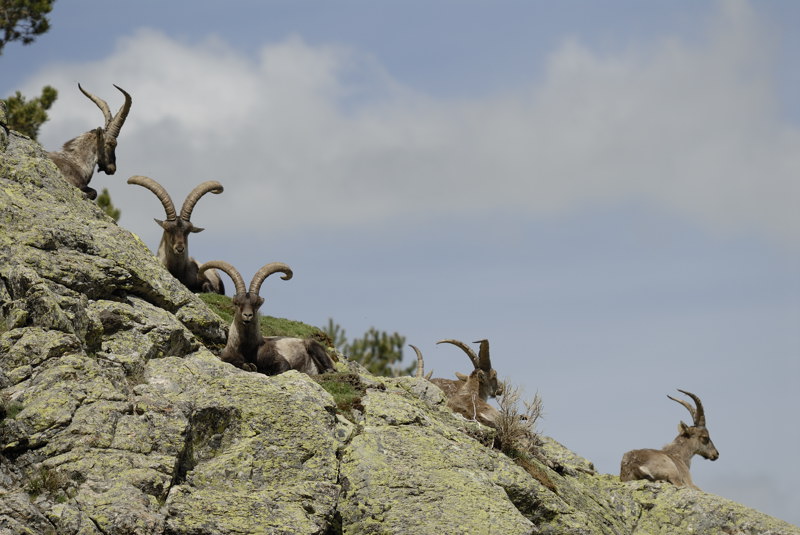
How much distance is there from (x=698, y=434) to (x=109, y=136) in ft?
46.9

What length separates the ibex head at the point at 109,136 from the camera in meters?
22.0

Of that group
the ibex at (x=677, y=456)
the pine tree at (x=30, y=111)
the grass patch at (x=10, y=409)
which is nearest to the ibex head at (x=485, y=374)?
the ibex at (x=677, y=456)

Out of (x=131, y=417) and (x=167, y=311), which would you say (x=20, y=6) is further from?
(x=131, y=417)

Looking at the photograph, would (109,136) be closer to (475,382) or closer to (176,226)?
(176,226)

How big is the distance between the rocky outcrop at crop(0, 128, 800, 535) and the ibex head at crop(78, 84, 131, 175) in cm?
496

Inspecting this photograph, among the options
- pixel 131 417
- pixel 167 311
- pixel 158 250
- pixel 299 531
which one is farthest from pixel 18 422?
pixel 158 250

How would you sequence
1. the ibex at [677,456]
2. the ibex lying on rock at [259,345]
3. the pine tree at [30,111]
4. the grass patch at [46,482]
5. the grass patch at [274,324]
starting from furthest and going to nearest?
the pine tree at [30,111] < the grass patch at [274,324] < the ibex at [677,456] < the ibex lying on rock at [259,345] < the grass patch at [46,482]

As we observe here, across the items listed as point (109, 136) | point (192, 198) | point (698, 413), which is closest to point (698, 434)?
point (698, 413)

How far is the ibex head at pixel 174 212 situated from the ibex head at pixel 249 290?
8.95 ft

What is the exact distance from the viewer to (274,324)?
23203mm

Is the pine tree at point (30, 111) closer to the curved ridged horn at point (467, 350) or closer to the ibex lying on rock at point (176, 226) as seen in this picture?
the ibex lying on rock at point (176, 226)

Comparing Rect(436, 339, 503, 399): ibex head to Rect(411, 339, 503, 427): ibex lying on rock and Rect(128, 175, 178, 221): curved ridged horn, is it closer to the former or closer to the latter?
Rect(411, 339, 503, 427): ibex lying on rock

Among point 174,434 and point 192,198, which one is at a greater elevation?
point 192,198

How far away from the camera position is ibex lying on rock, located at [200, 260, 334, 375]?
18.1 meters
